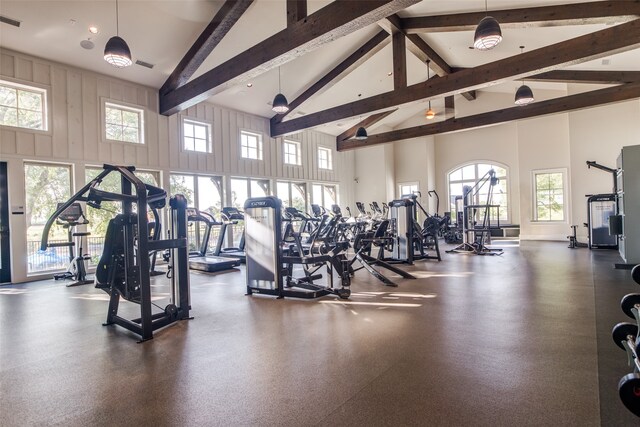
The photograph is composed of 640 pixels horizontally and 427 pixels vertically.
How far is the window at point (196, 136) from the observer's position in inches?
365

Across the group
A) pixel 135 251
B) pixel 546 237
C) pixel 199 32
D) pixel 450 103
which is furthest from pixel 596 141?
pixel 135 251

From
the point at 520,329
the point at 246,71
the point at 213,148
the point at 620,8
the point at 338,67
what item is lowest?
the point at 520,329

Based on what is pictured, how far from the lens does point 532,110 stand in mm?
9656

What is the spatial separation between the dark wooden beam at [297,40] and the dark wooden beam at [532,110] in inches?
279

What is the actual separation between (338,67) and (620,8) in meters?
5.86

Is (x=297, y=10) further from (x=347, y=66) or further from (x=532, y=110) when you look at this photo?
(x=532, y=110)

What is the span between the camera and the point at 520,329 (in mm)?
3252

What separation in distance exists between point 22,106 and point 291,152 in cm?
751

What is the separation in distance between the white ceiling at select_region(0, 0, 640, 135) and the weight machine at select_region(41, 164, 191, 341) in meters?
4.11

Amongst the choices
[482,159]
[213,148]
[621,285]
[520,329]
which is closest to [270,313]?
[520,329]

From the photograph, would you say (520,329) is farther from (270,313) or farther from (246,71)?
(246,71)

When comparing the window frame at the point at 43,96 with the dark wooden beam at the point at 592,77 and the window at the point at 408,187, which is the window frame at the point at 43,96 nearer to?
the dark wooden beam at the point at 592,77

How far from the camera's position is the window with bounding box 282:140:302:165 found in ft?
40.4

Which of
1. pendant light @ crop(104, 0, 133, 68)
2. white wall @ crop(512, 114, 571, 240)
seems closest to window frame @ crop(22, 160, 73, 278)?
pendant light @ crop(104, 0, 133, 68)
